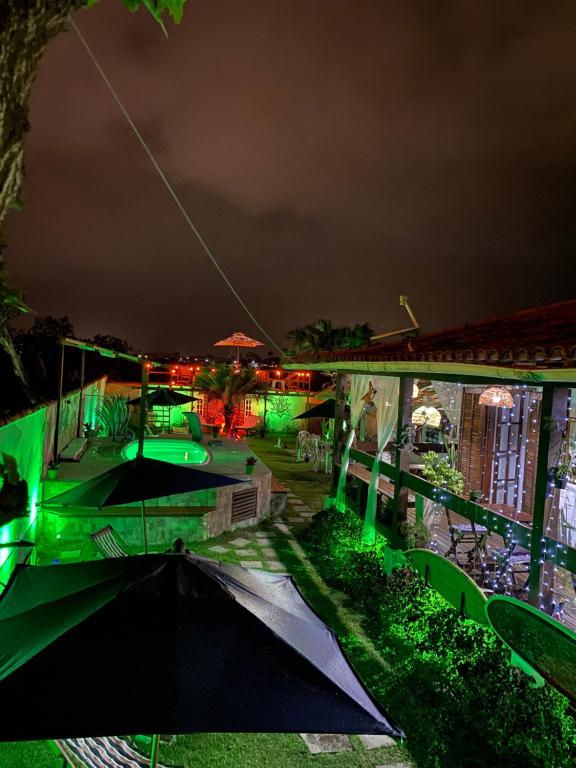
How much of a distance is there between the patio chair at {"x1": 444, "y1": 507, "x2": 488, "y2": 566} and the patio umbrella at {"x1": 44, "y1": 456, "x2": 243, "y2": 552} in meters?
3.58

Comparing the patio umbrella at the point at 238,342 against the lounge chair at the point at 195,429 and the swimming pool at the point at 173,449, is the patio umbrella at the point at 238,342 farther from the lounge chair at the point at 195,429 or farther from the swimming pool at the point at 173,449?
the swimming pool at the point at 173,449

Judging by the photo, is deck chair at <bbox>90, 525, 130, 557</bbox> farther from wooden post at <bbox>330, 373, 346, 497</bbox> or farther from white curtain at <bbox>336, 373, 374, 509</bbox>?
wooden post at <bbox>330, 373, 346, 497</bbox>

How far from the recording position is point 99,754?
335cm

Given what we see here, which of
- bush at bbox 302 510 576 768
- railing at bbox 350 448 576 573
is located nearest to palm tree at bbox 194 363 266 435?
railing at bbox 350 448 576 573

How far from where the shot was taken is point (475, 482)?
11367mm

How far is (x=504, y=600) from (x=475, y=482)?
7760 millimetres

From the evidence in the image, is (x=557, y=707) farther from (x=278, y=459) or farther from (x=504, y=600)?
(x=278, y=459)

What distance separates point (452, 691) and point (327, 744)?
1269 mm

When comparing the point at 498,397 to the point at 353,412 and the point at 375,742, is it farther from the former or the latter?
the point at 375,742

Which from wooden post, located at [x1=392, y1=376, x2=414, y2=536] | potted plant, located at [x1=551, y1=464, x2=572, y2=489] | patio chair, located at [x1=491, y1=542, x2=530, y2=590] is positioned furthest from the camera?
wooden post, located at [x1=392, y1=376, x2=414, y2=536]

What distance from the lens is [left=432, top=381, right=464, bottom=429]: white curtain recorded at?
9984mm

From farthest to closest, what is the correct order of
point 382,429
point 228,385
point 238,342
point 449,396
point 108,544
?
point 238,342
point 228,385
point 449,396
point 382,429
point 108,544

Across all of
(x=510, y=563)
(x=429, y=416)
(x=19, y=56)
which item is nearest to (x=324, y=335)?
(x=429, y=416)

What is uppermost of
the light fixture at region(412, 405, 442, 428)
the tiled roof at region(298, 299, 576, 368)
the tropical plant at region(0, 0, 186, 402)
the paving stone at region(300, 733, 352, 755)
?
the tropical plant at region(0, 0, 186, 402)
